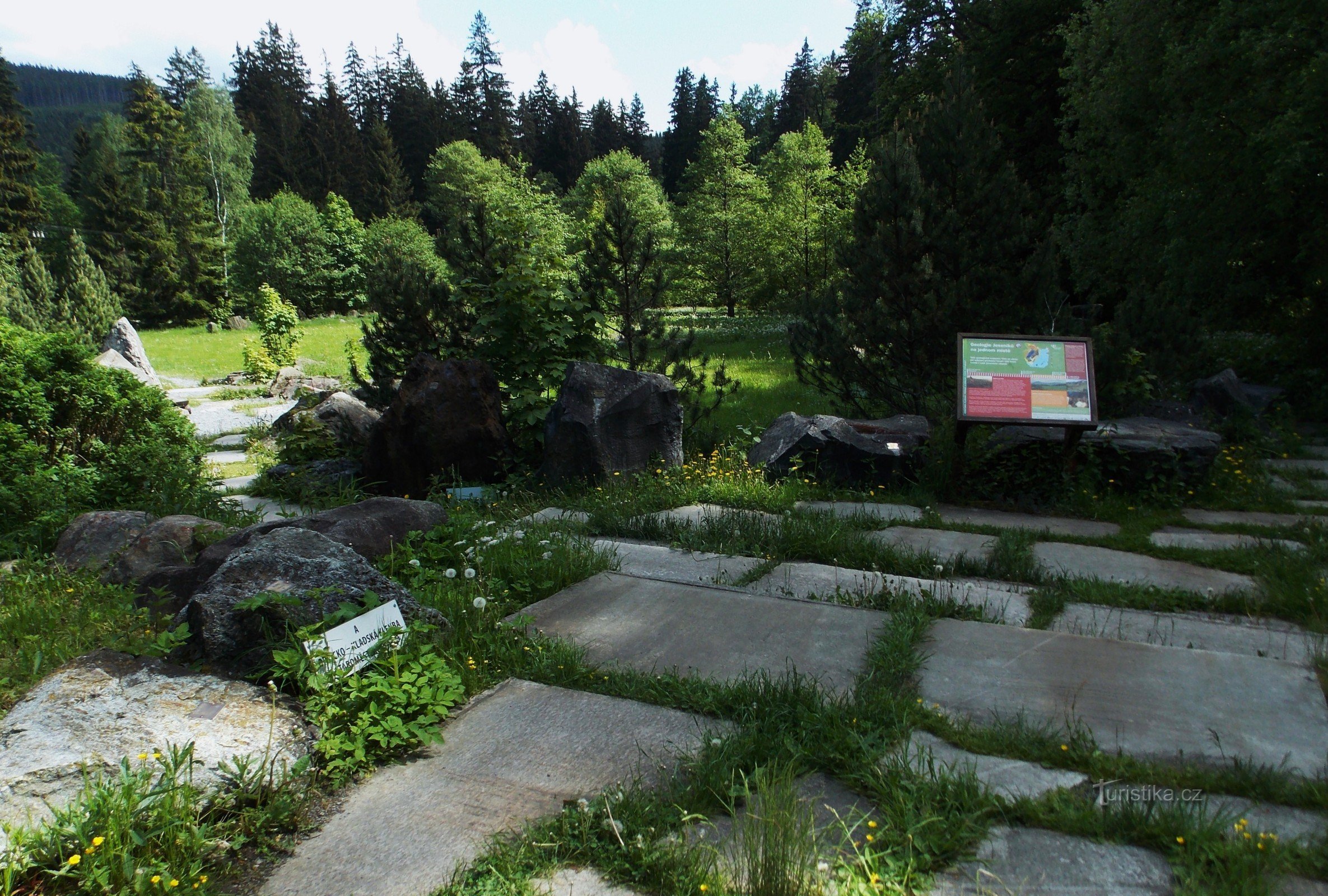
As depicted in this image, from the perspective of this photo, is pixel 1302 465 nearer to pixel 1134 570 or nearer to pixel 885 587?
pixel 1134 570

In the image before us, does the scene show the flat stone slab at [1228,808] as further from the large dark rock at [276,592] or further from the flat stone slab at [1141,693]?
the large dark rock at [276,592]

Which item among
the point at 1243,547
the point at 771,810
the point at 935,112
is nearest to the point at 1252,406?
the point at 935,112

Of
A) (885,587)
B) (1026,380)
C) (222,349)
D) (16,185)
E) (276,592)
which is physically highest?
(16,185)

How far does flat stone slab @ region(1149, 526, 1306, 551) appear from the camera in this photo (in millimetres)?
5383

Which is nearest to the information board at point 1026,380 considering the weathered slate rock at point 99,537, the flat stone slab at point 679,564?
the flat stone slab at point 679,564

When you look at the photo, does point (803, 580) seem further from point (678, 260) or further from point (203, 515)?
point (678, 260)

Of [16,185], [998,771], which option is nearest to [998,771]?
[998,771]

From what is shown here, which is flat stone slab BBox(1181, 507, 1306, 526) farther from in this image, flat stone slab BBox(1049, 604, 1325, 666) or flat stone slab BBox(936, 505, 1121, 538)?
flat stone slab BBox(1049, 604, 1325, 666)

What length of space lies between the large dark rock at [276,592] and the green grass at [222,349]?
55.1ft

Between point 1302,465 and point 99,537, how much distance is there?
1096cm

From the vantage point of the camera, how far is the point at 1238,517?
654 cm

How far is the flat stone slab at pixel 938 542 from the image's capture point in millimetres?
5316

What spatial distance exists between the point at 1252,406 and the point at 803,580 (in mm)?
9064

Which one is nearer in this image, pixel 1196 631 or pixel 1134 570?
pixel 1196 631
